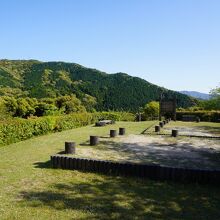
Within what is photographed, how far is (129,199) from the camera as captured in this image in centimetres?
844

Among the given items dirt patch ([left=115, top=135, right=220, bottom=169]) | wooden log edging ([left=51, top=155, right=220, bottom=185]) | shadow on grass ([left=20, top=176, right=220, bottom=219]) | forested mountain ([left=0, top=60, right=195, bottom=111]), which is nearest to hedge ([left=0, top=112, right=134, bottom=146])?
dirt patch ([left=115, top=135, right=220, bottom=169])

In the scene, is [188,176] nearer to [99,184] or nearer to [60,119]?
[99,184]

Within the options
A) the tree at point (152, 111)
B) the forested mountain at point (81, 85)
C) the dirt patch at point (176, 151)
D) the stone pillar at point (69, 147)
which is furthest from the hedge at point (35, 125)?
the forested mountain at point (81, 85)

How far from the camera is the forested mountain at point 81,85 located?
70.4 metres

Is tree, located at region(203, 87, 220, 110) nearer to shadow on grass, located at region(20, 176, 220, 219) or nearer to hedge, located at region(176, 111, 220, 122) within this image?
hedge, located at region(176, 111, 220, 122)

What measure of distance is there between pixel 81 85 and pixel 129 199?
75931mm

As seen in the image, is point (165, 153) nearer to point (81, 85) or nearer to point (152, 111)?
point (152, 111)

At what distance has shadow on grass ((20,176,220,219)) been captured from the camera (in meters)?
7.47

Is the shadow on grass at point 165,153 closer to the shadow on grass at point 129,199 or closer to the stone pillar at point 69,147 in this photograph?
the stone pillar at point 69,147

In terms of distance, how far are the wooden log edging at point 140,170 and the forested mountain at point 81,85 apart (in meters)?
45.4

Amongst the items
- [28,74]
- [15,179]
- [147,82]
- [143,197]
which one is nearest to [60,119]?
[15,179]

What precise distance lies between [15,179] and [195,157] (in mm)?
7243

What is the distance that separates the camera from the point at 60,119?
25953 millimetres

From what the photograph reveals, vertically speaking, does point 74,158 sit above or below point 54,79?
below
